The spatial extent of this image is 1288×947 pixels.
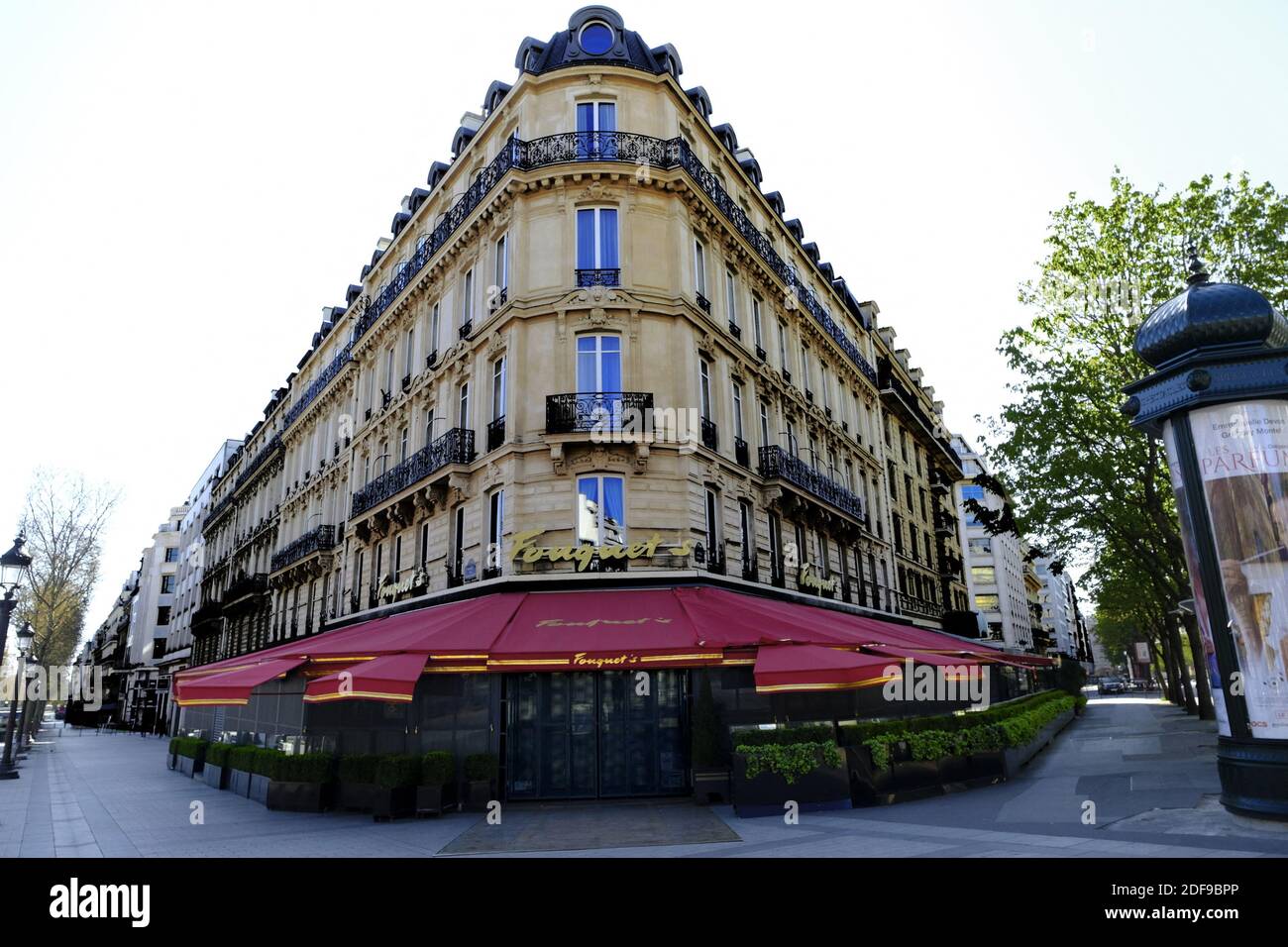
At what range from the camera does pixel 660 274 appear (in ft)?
59.7

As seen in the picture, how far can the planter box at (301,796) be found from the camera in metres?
13.8

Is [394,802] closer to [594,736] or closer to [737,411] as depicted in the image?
[594,736]

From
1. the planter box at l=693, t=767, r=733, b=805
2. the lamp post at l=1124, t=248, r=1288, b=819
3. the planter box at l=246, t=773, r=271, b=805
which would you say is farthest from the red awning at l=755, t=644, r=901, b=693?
the planter box at l=246, t=773, r=271, b=805

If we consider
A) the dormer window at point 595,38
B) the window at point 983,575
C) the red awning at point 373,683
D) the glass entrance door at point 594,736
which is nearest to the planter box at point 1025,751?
the glass entrance door at point 594,736

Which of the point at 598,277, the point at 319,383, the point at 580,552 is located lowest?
the point at 580,552

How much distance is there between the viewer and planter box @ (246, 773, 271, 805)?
15.2 meters

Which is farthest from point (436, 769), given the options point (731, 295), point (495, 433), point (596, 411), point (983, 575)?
point (983, 575)

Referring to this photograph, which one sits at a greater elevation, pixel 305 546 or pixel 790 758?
pixel 305 546

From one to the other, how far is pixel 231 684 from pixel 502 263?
11.5 metres

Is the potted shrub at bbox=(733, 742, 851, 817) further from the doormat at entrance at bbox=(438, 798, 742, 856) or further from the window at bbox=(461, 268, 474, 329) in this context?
the window at bbox=(461, 268, 474, 329)

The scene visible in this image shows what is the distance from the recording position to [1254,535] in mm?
9375
